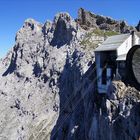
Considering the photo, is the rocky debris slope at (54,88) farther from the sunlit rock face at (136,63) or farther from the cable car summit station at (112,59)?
the sunlit rock face at (136,63)

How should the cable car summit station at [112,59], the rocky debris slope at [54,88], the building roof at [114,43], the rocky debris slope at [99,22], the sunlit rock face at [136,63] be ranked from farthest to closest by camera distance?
the rocky debris slope at [99,22] → the rocky debris slope at [54,88] → the building roof at [114,43] → the cable car summit station at [112,59] → the sunlit rock face at [136,63]

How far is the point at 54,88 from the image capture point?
10631 centimetres

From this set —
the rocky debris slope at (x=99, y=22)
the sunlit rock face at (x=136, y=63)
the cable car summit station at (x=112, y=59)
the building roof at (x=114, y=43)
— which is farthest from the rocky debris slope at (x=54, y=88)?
the sunlit rock face at (x=136, y=63)

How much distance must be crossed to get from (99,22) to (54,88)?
2418cm

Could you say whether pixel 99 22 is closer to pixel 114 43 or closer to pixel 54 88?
pixel 54 88

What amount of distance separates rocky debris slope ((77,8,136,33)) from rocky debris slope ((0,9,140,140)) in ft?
18.2

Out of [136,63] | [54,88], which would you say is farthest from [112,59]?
[54,88]

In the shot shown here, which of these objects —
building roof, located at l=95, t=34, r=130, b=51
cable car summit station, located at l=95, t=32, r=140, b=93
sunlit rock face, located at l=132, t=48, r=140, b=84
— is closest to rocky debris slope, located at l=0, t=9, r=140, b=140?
cable car summit station, located at l=95, t=32, r=140, b=93

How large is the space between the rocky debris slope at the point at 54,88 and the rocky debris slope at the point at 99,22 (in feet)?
18.2

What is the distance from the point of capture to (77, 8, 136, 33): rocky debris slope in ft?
353

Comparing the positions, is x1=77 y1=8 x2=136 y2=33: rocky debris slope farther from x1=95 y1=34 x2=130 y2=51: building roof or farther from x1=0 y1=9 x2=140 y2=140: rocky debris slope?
x1=95 y1=34 x2=130 y2=51: building roof

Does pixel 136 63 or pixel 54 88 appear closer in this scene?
pixel 136 63

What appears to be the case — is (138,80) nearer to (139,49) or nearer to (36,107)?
(139,49)

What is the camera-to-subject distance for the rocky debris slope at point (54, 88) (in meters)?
57.6
